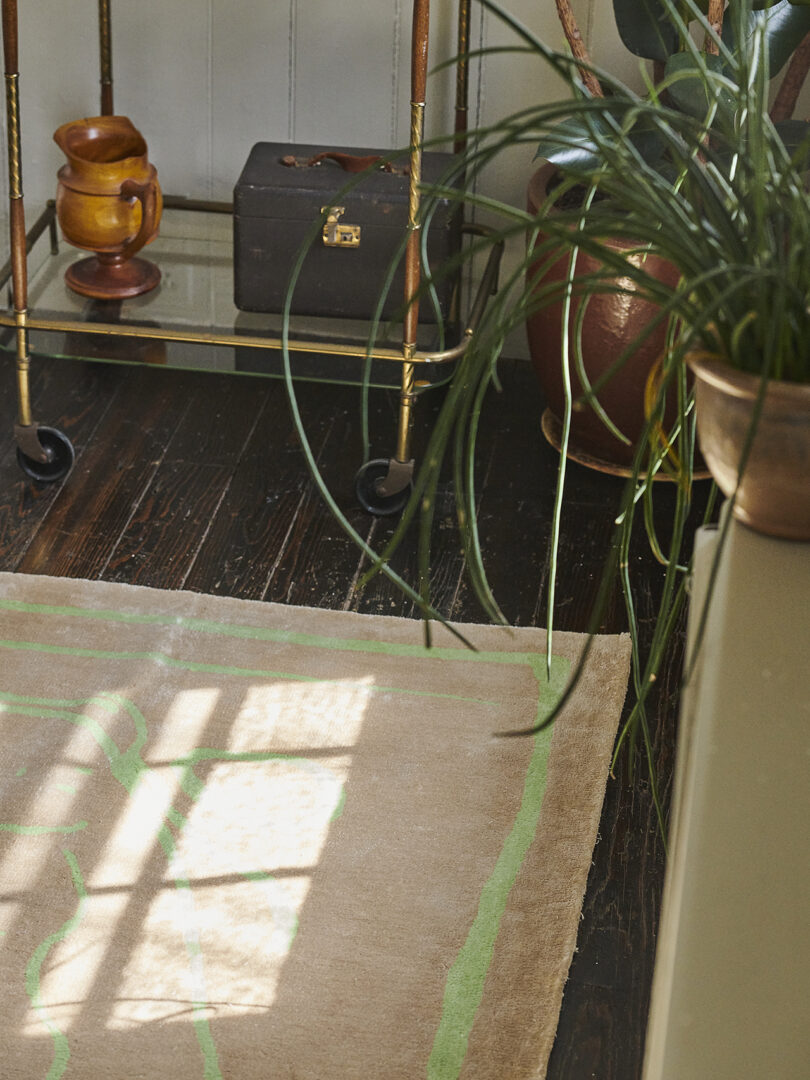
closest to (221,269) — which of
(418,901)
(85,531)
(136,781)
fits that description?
(85,531)

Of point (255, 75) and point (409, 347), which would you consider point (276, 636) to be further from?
point (255, 75)

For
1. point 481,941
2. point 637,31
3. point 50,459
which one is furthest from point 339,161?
point 481,941

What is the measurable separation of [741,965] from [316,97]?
209cm

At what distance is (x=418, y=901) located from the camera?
4.67 ft

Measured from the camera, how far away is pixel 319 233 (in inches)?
80.2

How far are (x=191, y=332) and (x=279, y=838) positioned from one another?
90cm

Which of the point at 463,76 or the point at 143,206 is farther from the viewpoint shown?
the point at 463,76

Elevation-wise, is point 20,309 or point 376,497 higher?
point 20,309

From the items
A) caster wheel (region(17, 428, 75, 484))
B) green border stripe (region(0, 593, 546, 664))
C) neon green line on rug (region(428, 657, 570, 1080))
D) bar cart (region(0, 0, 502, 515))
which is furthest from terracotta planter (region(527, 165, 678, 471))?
caster wheel (region(17, 428, 75, 484))

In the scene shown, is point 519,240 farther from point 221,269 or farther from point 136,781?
point 136,781

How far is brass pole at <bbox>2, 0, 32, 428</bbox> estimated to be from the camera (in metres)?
1.84

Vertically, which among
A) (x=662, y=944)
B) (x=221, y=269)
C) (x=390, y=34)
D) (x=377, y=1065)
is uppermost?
(x=390, y=34)

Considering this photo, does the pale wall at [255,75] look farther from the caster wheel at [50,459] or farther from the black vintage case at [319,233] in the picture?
the caster wheel at [50,459]

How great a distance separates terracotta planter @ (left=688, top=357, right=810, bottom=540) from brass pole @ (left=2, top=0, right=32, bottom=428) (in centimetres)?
141
